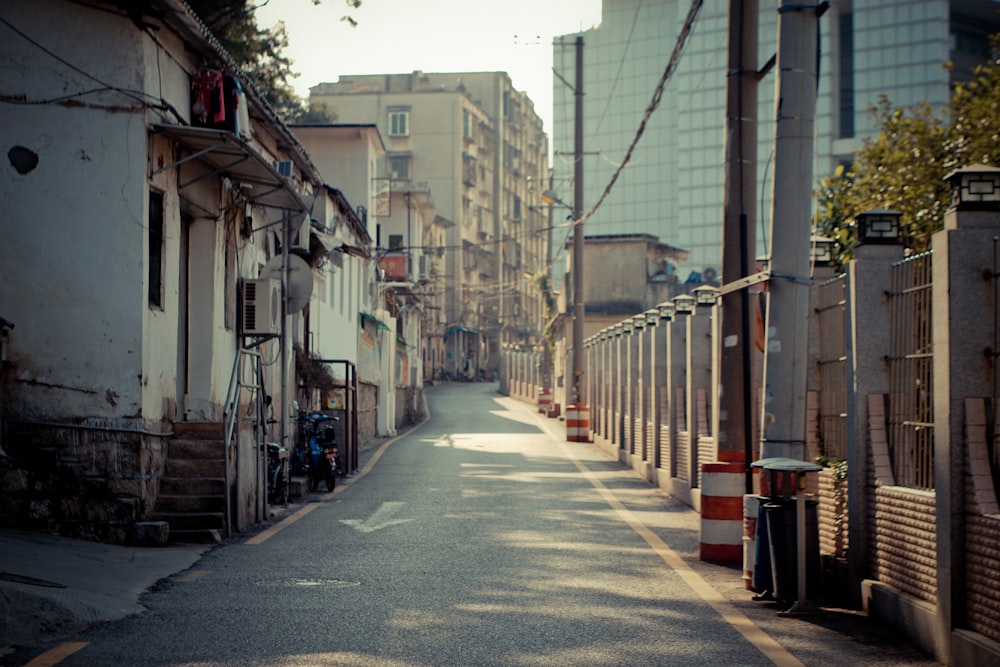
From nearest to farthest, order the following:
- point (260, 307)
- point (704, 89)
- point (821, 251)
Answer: point (821, 251) < point (260, 307) < point (704, 89)

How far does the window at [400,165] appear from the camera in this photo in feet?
301

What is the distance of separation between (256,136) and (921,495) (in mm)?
14694

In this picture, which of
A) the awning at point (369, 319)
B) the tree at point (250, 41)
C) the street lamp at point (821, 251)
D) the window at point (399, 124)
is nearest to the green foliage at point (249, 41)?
the tree at point (250, 41)

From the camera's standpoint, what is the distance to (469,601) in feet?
29.5

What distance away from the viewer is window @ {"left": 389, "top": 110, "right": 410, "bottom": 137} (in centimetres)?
9138

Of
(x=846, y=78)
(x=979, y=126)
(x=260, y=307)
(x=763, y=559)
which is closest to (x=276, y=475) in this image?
(x=260, y=307)

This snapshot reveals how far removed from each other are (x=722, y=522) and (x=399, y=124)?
269 feet

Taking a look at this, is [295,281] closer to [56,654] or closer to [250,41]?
Result: [56,654]

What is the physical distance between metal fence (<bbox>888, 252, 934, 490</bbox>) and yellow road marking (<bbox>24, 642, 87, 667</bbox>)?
5511 mm

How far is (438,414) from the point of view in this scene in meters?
54.2

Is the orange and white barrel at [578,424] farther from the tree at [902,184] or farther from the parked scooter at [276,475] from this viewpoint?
the parked scooter at [276,475]

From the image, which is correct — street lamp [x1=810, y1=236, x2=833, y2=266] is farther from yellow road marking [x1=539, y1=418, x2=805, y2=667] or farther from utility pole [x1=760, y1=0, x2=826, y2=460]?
yellow road marking [x1=539, y1=418, x2=805, y2=667]

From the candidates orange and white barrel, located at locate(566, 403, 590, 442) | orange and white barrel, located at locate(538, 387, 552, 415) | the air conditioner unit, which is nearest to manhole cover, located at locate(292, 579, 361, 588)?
the air conditioner unit

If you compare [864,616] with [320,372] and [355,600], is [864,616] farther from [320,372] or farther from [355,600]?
[320,372]
